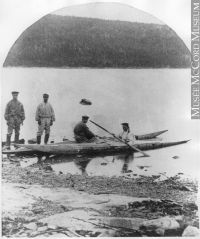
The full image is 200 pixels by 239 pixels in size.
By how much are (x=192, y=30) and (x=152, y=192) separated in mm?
1970

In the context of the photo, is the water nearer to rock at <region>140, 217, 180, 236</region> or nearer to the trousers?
the trousers

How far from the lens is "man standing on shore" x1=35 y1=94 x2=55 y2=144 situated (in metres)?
4.62

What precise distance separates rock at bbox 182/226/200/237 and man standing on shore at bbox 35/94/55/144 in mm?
1959

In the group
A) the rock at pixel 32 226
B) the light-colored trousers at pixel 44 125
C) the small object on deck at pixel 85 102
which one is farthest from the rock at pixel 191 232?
the light-colored trousers at pixel 44 125

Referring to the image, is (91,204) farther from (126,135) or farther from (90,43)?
(90,43)

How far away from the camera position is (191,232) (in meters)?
4.54

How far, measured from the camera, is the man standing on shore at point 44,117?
4625 millimetres

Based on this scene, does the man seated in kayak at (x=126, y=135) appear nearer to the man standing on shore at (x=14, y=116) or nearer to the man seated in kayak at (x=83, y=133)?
the man seated in kayak at (x=83, y=133)

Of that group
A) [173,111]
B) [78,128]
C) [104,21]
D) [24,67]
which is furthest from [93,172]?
[104,21]

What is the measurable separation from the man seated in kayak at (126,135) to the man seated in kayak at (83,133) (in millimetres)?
340

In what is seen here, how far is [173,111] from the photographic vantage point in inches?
184

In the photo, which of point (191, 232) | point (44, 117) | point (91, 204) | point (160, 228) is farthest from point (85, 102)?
point (191, 232)

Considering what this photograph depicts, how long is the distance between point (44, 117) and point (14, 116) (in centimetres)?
35

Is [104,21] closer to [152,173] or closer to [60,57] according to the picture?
[60,57]
